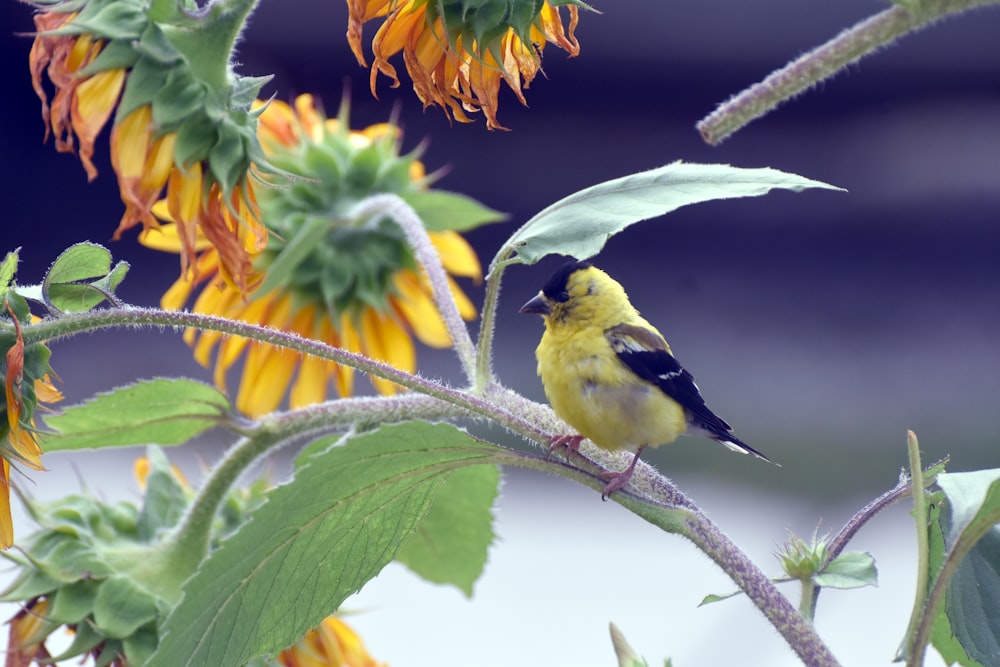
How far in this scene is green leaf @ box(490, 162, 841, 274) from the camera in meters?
0.39

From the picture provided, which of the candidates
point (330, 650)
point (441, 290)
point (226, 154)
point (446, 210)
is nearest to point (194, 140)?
point (226, 154)

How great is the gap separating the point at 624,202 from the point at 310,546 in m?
0.15

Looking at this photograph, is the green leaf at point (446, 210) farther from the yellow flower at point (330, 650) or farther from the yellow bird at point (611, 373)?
the yellow flower at point (330, 650)

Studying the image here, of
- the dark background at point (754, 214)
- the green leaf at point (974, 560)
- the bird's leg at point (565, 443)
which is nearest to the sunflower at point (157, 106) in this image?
the bird's leg at point (565, 443)

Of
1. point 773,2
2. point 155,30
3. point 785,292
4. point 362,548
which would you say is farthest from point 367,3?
point 785,292

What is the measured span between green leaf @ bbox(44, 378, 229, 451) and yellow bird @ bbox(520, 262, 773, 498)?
18 cm

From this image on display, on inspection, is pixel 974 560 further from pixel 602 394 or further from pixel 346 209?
pixel 346 209

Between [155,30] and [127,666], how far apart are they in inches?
9.0

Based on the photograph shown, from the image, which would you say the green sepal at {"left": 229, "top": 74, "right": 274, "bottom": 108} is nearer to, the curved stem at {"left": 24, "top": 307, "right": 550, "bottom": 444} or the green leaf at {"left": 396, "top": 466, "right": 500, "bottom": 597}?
the curved stem at {"left": 24, "top": 307, "right": 550, "bottom": 444}

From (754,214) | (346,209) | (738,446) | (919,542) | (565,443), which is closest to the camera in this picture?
(919,542)

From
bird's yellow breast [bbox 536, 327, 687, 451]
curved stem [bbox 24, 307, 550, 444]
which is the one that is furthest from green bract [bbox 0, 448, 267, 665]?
bird's yellow breast [bbox 536, 327, 687, 451]

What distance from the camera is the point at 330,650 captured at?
525 mm

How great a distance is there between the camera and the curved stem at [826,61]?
34 cm

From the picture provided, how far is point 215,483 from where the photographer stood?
49cm
